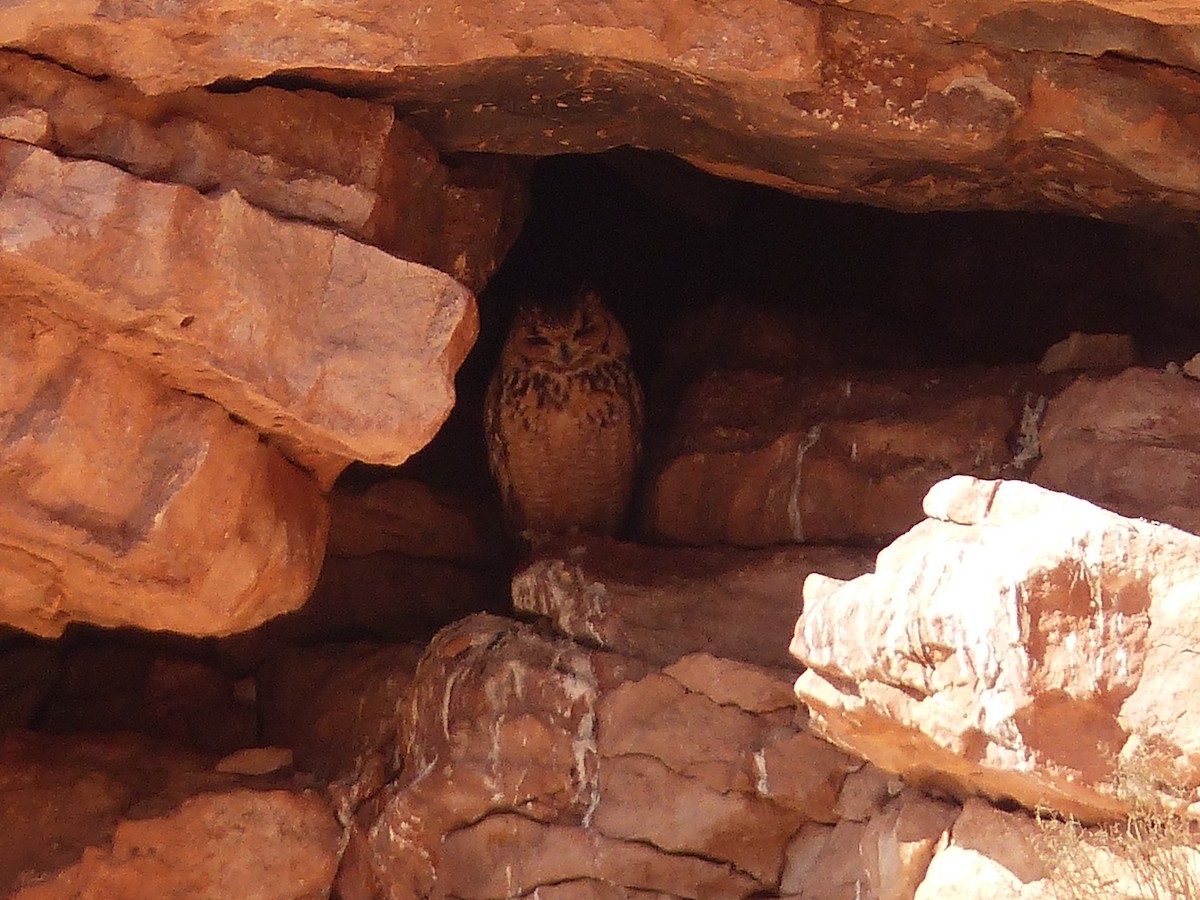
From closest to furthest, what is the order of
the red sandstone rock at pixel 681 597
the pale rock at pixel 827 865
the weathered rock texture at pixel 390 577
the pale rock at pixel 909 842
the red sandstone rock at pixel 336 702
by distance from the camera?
the pale rock at pixel 909 842, the pale rock at pixel 827 865, the red sandstone rock at pixel 681 597, the red sandstone rock at pixel 336 702, the weathered rock texture at pixel 390 577

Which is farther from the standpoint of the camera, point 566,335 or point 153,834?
point 566,335

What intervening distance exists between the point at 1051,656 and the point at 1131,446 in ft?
2.87

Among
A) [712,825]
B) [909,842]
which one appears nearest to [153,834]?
[712,825]

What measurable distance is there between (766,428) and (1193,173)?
1449mm

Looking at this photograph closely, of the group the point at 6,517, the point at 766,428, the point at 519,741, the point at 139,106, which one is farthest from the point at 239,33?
the point at 766,428

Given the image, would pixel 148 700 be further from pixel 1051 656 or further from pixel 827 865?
pixel 1051 656

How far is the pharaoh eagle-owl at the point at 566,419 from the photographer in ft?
14.0

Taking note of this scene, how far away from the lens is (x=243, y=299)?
8.41 feet

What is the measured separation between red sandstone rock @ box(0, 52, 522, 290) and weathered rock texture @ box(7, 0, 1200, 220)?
68mm

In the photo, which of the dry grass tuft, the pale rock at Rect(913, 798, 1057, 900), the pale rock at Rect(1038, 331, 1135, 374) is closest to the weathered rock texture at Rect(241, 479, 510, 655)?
the pale rock at Rect(1038, 331, 1135, 374)

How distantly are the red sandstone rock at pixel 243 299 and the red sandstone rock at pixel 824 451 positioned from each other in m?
1.28

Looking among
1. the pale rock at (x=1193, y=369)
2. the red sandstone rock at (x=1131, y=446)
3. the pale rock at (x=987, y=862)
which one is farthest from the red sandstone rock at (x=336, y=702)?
the pale rock at (x=1193, y=369)

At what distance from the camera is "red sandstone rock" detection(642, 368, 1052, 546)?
135 inches

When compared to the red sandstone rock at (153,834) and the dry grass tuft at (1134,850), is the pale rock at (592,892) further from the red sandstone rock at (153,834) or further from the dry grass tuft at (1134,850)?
the dry grass tuft at (1134,850)
